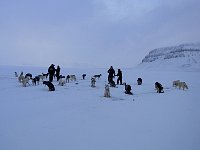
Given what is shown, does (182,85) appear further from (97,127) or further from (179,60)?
(179,60)

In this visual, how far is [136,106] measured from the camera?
525 inches

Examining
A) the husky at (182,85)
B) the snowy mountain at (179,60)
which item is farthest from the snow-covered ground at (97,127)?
the snowy mountain at (179,60)

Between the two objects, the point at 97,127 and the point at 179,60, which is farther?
the point at 179,60

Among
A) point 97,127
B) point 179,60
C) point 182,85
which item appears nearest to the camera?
point 97,127

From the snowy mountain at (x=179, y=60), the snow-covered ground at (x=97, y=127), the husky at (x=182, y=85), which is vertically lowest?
the snow-covered ground at (x=97, y=127)

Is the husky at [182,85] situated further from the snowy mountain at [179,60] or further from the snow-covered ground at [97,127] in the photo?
the snowy mountain at [179,60]

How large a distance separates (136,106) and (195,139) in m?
5.56

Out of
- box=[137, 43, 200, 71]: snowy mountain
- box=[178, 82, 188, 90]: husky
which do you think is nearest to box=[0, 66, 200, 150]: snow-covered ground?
box=[178, 82, 188, 90]: husky

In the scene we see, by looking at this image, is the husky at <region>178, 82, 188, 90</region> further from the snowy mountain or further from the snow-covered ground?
the snowy mountain

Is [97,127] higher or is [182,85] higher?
[182,85]

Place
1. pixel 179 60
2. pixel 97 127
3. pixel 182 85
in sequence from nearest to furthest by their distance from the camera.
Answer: pixel 97 127 → pixel 182 85 → pixel 179 60

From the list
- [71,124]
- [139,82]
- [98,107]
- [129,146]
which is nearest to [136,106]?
[98,107]

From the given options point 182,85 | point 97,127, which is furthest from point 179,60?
point 97,127

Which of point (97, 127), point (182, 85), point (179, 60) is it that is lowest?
point (97, 127)
